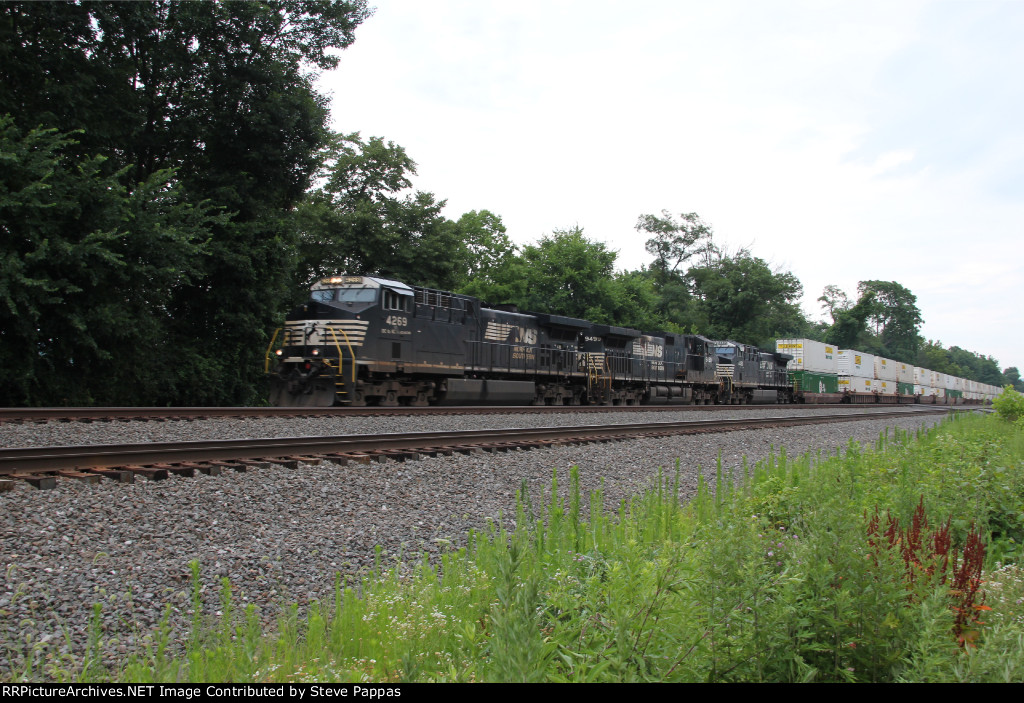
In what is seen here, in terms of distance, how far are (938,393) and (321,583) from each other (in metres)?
73.4

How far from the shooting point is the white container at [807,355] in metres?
42.3

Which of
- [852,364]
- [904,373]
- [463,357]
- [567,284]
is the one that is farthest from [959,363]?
[463,357]

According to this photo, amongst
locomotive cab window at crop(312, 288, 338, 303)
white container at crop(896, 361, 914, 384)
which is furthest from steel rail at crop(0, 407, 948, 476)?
white container at crop(896, 361, 914, 384)

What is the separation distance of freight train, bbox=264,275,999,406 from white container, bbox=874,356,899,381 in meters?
20.1

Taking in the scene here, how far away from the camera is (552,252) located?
1870 inches

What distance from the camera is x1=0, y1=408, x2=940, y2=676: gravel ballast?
136 inches

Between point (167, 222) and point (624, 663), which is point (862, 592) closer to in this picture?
point (624, 663)

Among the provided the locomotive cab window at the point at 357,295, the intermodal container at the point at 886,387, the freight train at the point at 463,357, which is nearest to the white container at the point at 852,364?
the intermodal container at the point at 886,387

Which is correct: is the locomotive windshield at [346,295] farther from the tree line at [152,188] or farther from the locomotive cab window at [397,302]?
the tree line at [152,188]

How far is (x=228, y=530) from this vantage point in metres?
4.81

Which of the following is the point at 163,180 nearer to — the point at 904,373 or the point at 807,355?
the point at 807,355

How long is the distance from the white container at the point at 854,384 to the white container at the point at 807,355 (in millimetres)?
1246

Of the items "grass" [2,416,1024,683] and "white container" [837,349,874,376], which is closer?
"grass" [2,416,1024,683]

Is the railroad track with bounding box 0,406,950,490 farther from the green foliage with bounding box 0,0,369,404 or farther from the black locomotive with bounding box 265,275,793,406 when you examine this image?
the green foliage with bounding box 0,0,369,404
